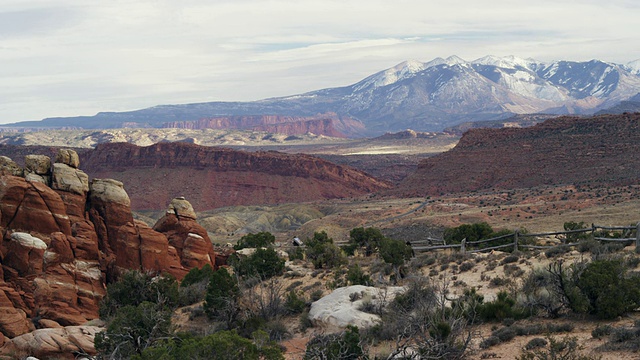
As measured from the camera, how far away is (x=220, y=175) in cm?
11081

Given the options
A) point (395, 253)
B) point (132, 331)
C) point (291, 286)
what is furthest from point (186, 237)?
point (132, 331)

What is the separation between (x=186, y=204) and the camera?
A: 2845 centimetres

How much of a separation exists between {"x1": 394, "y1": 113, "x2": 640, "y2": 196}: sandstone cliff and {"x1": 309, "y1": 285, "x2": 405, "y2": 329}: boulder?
5221 cm

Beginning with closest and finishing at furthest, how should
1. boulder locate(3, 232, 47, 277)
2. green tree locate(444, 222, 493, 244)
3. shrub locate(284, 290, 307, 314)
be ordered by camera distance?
shrub locate(284, 290, 307, 314)
boulder locate(3, 232, 47, 277)
green tree locate(444, 222, 493, 244)

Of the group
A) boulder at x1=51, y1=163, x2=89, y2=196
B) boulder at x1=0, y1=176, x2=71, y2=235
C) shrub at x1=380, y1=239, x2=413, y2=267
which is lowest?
shrub at x1=380, y1=239, x2=413, y2=267

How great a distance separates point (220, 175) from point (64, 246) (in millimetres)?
88941

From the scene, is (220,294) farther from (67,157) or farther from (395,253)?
(67,157)

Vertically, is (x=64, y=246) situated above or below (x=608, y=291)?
below

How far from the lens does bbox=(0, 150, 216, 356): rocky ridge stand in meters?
20.8

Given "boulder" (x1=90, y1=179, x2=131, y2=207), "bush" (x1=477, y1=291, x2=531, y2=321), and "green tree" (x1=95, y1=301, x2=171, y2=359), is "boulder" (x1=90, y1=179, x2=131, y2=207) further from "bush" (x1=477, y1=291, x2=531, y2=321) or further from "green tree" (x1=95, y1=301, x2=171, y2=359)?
"bush" (x1=477, y1=291, x2=531, y2=321)

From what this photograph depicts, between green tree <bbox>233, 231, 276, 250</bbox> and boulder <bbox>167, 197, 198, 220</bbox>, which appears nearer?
boulder <bbox>167, 197, 198, 220</bbox>

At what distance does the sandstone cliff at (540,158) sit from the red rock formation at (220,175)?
702 inches

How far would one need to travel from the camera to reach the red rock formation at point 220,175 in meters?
105

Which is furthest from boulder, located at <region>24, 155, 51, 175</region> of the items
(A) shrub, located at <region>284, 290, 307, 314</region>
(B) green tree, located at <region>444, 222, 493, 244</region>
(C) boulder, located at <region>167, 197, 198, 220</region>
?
(B) green tree, located at <region>444, 222, 493, 244</region>
